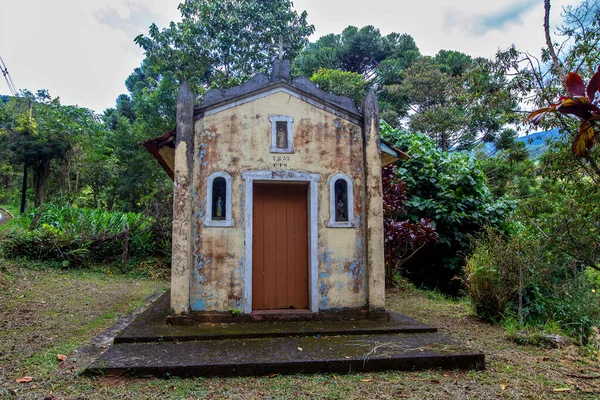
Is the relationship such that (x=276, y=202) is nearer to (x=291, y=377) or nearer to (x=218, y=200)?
(x=218, y=200)

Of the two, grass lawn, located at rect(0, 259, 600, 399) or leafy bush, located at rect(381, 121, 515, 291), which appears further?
leafy bush, located at rect(381, 121, 515, 291)

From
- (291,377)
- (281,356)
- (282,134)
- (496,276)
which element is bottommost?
(291,377)

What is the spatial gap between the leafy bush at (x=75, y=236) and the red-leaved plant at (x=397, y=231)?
8.21 meters

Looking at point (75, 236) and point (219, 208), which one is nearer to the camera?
point (219, 208)

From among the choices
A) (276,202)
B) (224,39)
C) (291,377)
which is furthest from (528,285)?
(224,39)

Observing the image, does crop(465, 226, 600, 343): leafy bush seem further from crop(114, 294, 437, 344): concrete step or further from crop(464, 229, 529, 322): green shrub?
crop(114, 294, 437, 344): concrete step

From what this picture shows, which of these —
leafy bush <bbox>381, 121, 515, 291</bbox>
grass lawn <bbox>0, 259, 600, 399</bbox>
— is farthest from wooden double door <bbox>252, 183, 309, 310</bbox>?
leafy bush <bbox>381, 121, 515, 291</bbox>

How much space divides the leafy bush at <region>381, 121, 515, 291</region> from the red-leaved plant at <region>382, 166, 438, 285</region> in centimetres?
97

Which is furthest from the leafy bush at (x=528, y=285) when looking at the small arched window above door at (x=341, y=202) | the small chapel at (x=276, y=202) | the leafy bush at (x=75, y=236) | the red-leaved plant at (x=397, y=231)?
the leafy bush at (x=75, y=236)

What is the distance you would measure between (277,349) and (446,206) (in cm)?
804

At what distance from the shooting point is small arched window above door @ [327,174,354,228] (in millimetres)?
6246

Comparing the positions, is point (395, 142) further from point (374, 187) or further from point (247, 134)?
point (247, 134)

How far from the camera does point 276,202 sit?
658 cm

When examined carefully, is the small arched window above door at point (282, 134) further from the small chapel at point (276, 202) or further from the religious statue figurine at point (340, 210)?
the religious statue figurine at point (340, 210)
